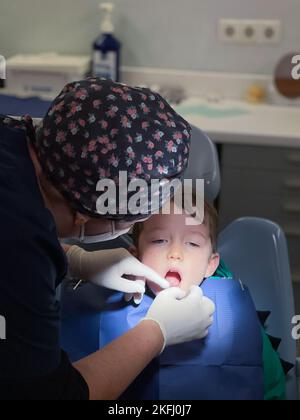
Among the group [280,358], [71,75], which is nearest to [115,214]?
[280,358]

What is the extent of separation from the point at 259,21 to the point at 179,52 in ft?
1.12

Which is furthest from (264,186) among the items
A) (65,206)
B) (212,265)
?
(65,206)

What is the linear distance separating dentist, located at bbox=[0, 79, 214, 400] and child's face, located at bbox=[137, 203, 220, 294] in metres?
0.21

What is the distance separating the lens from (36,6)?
239 cm

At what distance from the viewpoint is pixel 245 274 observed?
148 cm

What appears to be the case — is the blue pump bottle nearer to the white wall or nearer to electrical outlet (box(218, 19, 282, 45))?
the white wall

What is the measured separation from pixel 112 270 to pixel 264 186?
97 cm

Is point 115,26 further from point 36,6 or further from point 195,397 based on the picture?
point 195,397

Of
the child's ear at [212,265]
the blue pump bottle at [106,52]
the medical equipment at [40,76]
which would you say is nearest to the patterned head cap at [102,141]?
the child's ear at [212,265]

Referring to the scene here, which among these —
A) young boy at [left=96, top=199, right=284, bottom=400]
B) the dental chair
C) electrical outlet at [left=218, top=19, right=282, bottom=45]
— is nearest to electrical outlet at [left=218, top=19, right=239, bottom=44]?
electrical outlet at [left=218, top=19, right=282, bottom=45]

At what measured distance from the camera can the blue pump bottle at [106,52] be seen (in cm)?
234

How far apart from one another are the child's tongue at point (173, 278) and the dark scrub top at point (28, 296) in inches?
16.2

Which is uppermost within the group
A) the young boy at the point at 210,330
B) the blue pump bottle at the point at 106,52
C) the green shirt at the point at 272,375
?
the blue pump bottle at the point at 106,52

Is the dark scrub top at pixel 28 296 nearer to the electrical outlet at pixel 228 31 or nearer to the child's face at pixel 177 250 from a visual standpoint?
the child's face at pixel 177 250
